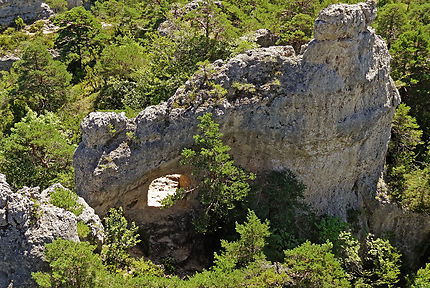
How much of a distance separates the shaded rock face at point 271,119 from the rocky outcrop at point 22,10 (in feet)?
220

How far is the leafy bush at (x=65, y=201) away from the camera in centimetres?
1902

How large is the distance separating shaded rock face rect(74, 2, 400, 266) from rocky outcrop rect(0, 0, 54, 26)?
67159 mm

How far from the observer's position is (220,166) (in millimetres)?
22531

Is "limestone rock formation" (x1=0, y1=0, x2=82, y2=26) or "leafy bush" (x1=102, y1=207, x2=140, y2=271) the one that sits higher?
"leafy bush" (x1=102, y1=207, x2=140, y2=271)

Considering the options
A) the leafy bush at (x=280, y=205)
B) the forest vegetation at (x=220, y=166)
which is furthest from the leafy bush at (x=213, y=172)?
the leafy bush at (x=280, y=205)

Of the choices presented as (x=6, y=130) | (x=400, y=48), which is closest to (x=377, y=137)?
(x=400, y=48)

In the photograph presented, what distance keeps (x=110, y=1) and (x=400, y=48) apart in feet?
182

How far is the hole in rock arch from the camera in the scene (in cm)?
2794

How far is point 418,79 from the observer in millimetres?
36156

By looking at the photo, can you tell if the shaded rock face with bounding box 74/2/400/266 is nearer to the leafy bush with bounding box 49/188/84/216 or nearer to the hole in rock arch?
the hole in rock arch

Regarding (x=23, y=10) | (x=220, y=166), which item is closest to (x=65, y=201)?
(x=220, y=166)

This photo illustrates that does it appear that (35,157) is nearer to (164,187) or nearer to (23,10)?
(164,187)

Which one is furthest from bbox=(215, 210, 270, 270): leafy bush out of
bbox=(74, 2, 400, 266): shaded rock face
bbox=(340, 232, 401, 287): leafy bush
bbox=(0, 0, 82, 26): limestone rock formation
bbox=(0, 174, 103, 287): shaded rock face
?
bbox=(0, 0, 82, 26): limestone rock formation

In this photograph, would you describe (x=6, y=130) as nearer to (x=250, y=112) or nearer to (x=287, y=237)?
(x=250, y=112)
